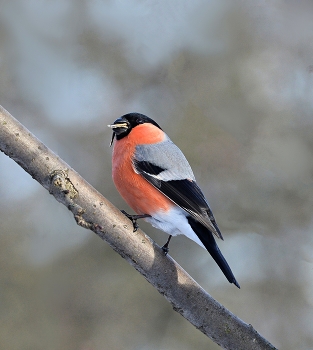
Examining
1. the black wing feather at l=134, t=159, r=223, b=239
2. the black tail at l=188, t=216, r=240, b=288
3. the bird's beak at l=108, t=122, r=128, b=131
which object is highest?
the bird's beak at l=108, t=122, r=128, b=131

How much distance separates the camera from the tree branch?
1738mm

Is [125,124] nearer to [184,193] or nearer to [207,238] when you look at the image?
[184,193]

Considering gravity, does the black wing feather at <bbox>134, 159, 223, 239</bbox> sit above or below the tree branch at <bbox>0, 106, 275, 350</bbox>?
Result: above

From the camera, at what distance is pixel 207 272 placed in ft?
14.2

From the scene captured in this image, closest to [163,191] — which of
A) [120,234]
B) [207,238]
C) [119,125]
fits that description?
[207,238]

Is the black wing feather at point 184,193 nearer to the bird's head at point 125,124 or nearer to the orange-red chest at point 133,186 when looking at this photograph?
the orange-red chest at point 133,186

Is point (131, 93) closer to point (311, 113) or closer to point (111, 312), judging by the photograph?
point (311, 113)

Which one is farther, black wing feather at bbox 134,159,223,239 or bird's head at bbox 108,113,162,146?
bird's head at bbox 108,113,162,146

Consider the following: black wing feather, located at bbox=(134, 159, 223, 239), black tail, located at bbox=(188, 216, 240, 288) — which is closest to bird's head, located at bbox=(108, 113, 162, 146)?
black wing feather, located at bbox=(134, 159, 223, 239)

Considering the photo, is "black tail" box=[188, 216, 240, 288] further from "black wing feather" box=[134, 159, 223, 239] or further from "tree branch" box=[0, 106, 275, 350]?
"tree branch" box=[0, 106, 275, 350]

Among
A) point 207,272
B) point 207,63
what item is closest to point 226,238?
point 207,272

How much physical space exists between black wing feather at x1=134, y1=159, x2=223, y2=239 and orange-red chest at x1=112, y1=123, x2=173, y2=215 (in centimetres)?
3

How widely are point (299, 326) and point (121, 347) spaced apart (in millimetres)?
1599

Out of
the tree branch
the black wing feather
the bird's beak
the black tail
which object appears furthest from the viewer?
the bird's beak
